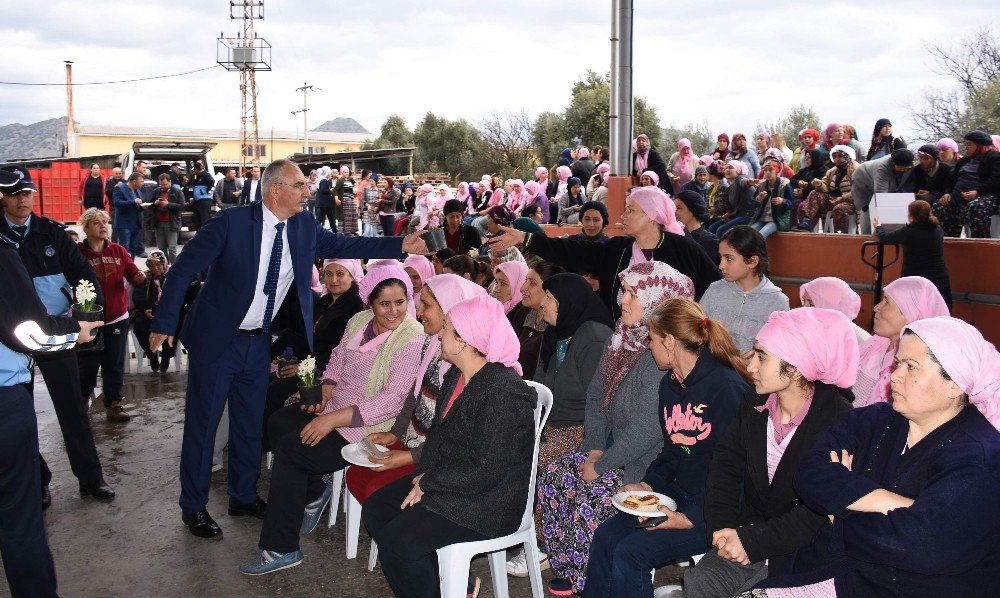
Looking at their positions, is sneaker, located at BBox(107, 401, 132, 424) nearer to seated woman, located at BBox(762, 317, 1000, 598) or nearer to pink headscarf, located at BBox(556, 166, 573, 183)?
seated woman, located at BBox(762, 317, 1000, 598)

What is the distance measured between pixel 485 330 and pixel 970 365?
1.84 metres

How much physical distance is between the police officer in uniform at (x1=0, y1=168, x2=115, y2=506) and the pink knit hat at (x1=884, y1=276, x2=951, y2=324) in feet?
15.3

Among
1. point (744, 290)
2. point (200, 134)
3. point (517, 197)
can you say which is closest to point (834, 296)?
point (744, 290)

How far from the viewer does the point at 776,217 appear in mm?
10008

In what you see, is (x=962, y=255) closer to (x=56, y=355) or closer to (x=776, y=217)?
(x=776, y=217)

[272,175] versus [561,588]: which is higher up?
[272,175]

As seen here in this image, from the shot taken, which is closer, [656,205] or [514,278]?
[656,205]

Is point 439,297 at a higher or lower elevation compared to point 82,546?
higher

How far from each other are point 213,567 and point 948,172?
7671 millimetres

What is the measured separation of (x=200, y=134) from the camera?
6856 cm

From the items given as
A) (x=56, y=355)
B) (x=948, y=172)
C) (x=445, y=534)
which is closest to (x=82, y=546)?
(x=56, y=355)

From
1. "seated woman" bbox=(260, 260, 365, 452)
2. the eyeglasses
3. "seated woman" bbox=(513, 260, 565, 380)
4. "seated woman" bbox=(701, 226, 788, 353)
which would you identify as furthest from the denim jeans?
"seated woman" bbox=(260, 260, 365, 452)

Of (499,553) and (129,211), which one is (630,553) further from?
(129,211)

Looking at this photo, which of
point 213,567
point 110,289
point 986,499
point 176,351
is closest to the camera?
point 986,499
